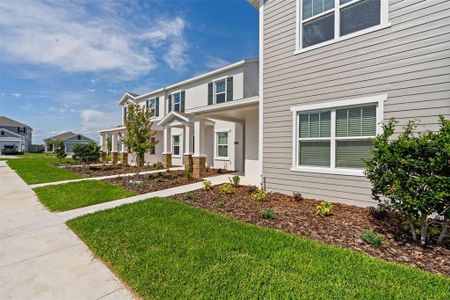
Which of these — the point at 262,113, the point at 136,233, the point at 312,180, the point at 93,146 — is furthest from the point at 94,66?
the point at 312,180

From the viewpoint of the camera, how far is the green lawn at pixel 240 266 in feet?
8.16

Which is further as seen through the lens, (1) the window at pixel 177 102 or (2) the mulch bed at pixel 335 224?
(1) the window at pixel 177 102

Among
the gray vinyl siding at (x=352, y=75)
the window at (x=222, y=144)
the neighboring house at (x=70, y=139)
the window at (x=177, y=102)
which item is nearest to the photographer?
the gray vinyl siding at (x=352, y=75)

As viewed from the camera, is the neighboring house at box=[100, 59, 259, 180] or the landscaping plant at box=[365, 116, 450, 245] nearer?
the landscaping plant at box=[365, 116, 450, 245]

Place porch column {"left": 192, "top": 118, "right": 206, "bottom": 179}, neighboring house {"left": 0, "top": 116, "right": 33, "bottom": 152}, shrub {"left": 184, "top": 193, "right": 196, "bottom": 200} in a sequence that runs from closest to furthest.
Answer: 1. shrub {"left": 184, "top": 193, "right": 196, "bottom": 200}
2. porch column {"left": 192, "top": 118, "right": 206, "bottom": 179}
3. neighboring house {"left": 0, "top": 116, "right": 33, "bottom": 152}

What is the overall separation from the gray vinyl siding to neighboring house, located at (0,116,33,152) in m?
66.5

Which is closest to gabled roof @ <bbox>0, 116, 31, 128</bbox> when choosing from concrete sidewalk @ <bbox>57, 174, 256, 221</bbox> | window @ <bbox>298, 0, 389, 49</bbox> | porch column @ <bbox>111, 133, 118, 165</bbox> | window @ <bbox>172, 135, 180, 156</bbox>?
porch column @ <bbox>111, 133, 118, 165</bbox>

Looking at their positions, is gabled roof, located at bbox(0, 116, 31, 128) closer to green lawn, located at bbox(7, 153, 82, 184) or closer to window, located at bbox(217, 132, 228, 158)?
green lawn, located at bbox(7, 153, 82, 184)

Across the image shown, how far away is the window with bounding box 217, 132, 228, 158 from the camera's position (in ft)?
46.2

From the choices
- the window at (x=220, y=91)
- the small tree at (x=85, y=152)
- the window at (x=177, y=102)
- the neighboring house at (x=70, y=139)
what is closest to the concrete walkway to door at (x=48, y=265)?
the window at (x=220, y=91)

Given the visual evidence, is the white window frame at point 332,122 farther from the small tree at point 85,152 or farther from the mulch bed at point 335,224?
the small tree at point 85,152

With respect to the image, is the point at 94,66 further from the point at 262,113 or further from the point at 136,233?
the point at 136,233

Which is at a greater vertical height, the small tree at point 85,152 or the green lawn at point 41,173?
the small tree at point 85,152

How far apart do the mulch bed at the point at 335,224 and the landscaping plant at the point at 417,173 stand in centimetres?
40
